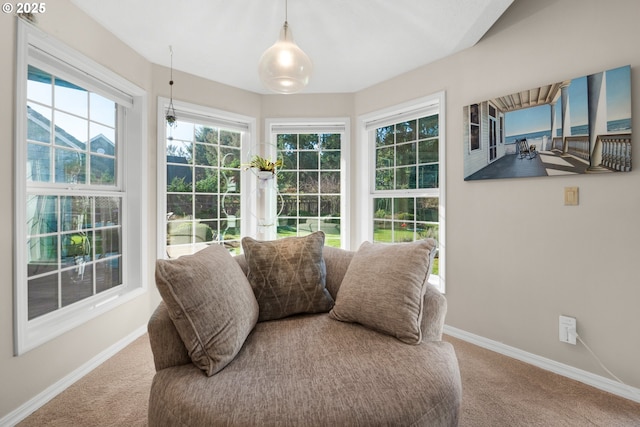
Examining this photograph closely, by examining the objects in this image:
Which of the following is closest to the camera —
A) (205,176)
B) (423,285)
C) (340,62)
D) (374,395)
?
(374,395)

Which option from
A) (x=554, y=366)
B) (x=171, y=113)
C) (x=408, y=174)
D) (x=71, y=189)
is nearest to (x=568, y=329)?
(x=554, y=366)

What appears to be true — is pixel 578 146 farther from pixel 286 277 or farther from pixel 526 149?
pixel 286 277

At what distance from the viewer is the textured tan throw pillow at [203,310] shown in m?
1.26

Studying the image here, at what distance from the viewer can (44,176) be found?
6.64ft

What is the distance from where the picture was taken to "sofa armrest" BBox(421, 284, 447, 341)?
1.57 m

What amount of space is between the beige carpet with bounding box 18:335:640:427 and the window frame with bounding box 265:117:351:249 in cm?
180

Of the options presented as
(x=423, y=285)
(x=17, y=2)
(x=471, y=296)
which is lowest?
(x=471, y=296)

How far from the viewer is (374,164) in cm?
356

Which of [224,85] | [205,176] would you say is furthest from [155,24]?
[205,176]

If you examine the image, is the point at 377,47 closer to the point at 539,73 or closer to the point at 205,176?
the point at 539,73

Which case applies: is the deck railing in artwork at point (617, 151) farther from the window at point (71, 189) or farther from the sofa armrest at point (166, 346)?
the window at point (71, 189)

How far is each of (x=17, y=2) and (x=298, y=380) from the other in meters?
2.30

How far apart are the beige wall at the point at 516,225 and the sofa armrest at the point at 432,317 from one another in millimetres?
1045

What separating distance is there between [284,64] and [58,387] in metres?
2.22
